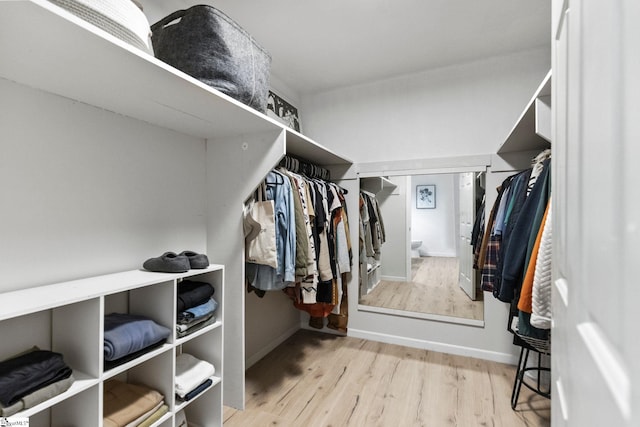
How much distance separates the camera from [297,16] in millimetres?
1883

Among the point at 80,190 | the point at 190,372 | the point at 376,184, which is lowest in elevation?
the point at 190,372

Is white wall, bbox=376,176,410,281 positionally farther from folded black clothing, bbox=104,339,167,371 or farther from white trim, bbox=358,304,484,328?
folded black clothing, bbox=104,339,167,371

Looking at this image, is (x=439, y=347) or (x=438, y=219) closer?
(x=439, y=347)

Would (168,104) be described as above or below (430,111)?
below

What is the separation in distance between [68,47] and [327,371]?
2250 millimetres

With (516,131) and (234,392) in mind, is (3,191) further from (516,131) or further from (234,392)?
(516,131)

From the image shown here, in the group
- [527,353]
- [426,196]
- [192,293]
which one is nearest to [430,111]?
[426,196]

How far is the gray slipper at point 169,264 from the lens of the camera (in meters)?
1.32

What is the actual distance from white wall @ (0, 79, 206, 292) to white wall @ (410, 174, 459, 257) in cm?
204

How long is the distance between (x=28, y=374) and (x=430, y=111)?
2.89m

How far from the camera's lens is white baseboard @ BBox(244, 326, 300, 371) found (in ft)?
7.43

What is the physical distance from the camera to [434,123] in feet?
8.61

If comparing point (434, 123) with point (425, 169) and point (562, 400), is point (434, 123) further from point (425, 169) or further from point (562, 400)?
point (562, 400)

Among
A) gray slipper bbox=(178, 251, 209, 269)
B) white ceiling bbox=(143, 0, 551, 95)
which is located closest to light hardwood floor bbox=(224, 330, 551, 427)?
gray slipper bbox=(178, 251, 209, 269)
